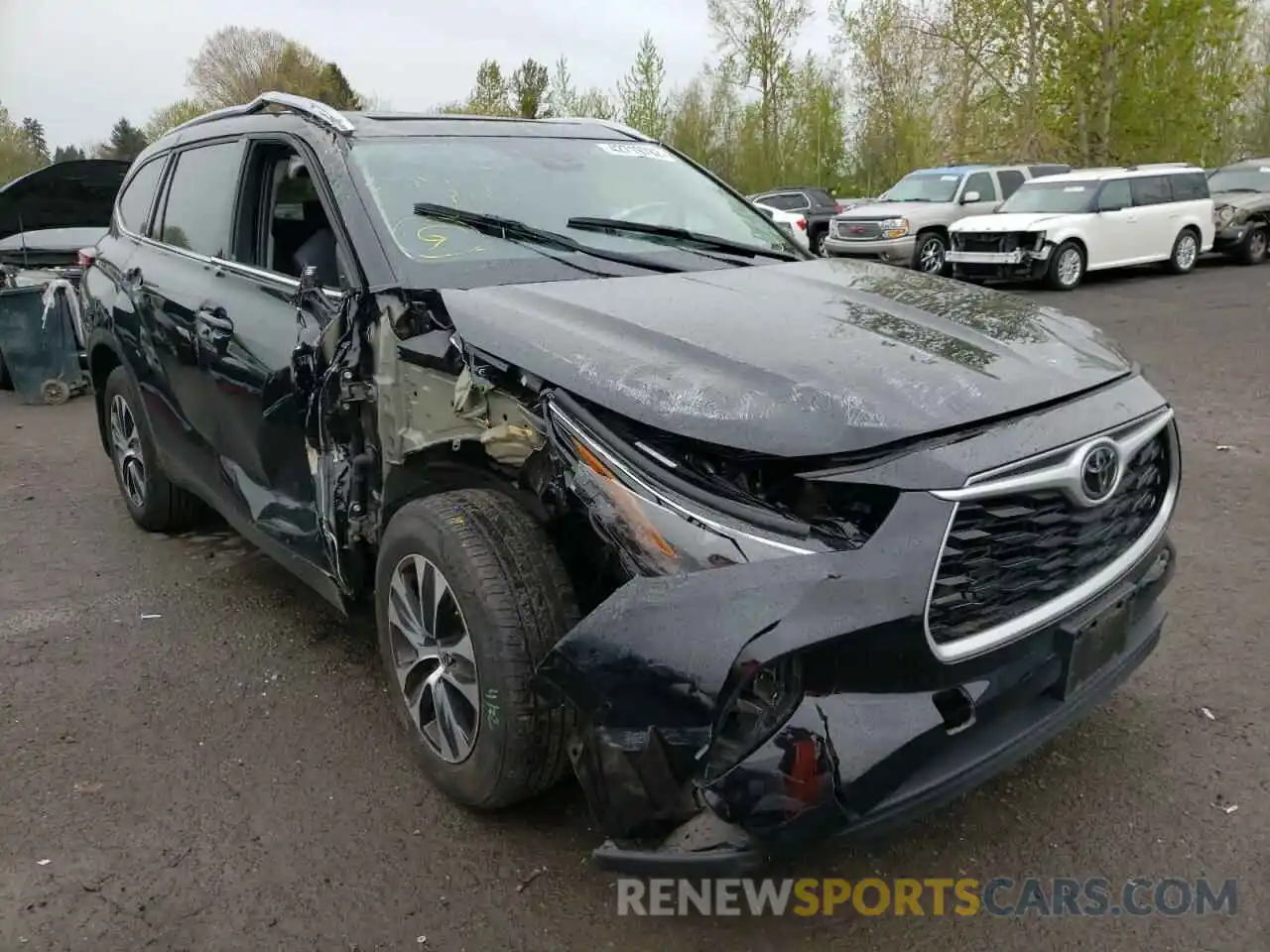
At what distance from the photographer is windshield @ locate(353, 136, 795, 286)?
10.6ft

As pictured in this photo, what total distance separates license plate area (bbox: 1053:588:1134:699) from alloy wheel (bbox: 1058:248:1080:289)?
13439 millimetres

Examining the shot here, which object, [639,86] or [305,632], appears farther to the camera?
[639,86]

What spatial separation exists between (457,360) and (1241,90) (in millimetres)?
33342

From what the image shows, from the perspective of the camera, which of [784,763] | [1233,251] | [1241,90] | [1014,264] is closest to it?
[784,763]

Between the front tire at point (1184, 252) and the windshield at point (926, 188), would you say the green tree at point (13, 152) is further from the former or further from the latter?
the front tire at point (1184, 252)

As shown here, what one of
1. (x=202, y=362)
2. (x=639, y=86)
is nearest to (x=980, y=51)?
(x=639, y=86)

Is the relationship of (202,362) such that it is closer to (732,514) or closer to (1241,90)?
(732,514)

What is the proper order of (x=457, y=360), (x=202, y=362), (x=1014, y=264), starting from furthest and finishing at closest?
(x=1014, y=264) < (x=202, y=362) < (x=457, y=360)

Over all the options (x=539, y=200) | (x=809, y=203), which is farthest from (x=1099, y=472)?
(x=809, y=203)

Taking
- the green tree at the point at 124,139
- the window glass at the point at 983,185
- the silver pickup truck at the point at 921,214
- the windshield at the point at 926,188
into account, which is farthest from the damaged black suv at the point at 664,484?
the green tree at the point at 124,139

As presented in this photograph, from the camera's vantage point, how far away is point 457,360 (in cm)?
271

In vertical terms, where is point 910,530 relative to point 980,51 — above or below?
below

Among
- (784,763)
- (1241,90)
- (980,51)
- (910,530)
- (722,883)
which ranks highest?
(980,51)

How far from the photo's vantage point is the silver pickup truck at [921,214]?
54.4 feet
